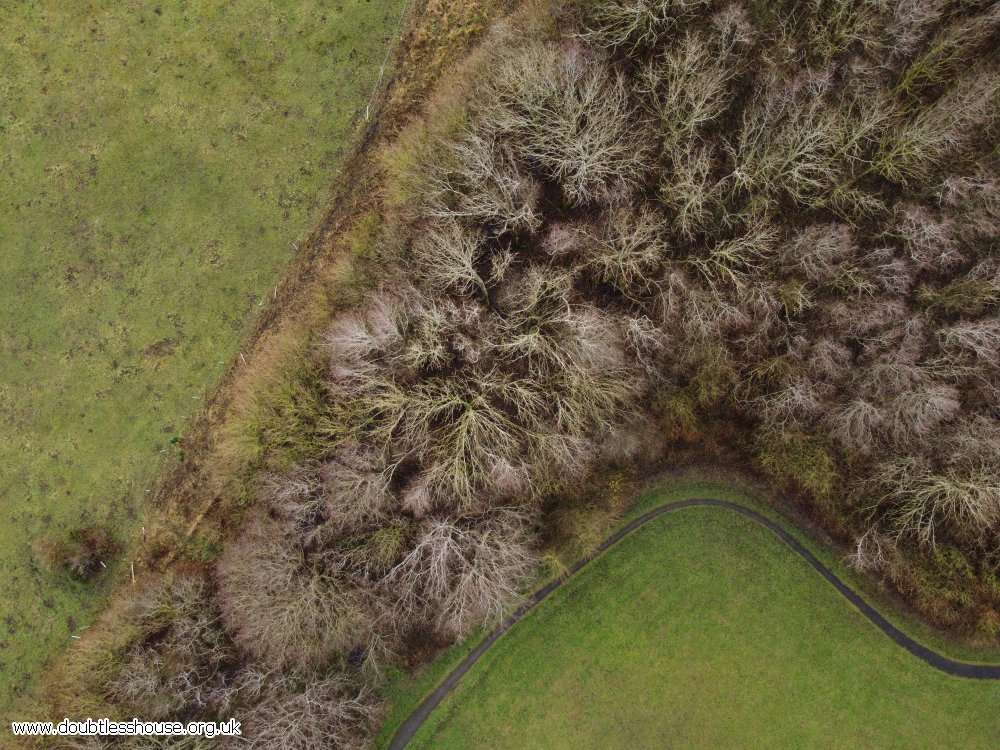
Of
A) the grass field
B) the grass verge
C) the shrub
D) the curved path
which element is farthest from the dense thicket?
the grass field

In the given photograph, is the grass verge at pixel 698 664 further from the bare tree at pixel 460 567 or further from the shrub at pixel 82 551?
the shrub at pixel 82 551

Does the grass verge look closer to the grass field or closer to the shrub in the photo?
the shrub

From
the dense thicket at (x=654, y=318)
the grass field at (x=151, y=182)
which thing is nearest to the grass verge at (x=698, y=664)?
the dense thicket at (x=654, y=318)

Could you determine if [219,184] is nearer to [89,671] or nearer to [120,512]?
[120,512]

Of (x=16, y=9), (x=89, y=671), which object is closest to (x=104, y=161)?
(x=16, y=9)

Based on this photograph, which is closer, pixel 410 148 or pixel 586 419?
pixel 586 419

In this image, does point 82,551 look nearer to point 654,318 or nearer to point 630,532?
point 630,532
